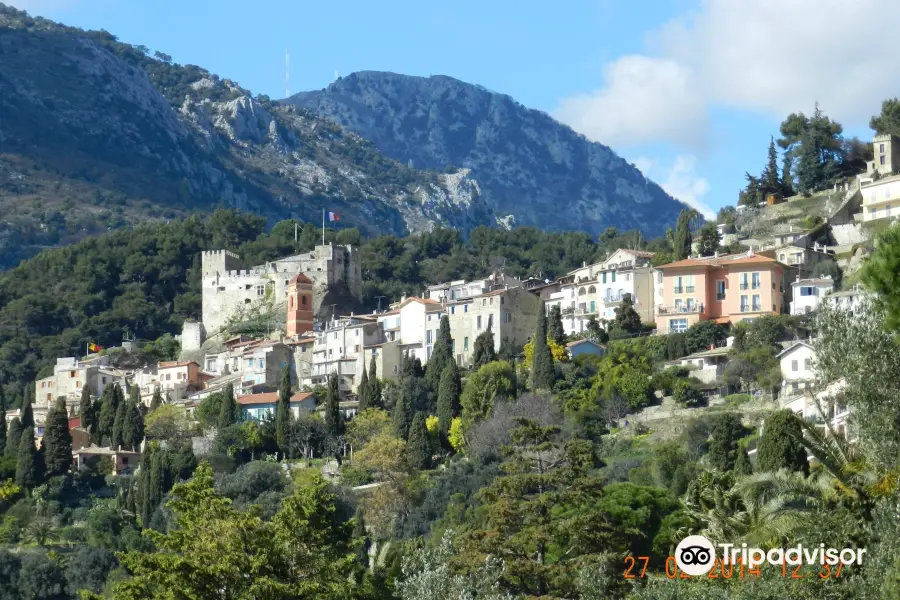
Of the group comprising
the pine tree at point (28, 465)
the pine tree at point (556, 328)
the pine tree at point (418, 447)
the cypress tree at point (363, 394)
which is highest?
the pine tree at point (556, 328)

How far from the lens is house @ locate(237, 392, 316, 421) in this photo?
88500mm

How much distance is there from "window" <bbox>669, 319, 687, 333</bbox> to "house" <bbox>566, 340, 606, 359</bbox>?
12.1 feet

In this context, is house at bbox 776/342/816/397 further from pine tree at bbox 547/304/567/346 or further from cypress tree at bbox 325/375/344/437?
cypress tree at bbox 325/375/344/437

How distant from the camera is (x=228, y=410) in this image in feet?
289

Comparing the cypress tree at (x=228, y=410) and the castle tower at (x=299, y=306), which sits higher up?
the castle tower at (x=299, y=306)

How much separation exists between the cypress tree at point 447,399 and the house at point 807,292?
1773 cm

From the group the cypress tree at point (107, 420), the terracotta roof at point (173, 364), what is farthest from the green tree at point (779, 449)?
the terracotta roof at point (173, 364)

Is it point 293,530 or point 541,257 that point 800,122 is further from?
point 293,530

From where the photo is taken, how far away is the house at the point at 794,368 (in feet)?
236

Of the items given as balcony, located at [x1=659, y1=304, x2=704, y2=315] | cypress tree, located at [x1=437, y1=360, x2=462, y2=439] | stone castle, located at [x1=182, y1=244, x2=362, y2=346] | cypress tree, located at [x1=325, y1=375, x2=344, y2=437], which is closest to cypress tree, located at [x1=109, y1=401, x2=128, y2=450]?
cypress tree, located at [x1=325, y1=375, x2=344, y2=437]

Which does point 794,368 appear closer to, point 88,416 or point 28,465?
point 28,465

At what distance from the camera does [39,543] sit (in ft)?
255

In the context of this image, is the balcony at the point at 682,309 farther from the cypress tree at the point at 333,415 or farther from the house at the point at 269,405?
the house at the point at 269,405

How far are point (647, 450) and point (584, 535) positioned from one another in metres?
25.4
